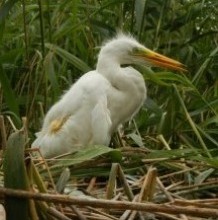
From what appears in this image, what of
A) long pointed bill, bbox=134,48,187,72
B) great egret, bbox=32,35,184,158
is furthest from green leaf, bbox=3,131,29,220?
long pointed bill, bbox=134,48,187,72

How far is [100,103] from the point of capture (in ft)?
8.84

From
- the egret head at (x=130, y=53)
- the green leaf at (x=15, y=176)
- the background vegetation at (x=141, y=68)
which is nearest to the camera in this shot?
the green leaf at (x=15, y=176)

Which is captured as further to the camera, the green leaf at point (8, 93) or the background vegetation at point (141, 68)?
the background vegetation at point (141, 68)

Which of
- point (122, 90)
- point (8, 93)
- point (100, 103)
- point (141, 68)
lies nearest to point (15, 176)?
point (8, 93)

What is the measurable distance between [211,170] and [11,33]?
1175 millimetres

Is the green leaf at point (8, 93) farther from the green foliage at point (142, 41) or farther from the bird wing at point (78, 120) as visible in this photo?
the bird wing at point (78, 120)

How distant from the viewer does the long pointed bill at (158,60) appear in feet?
9.11

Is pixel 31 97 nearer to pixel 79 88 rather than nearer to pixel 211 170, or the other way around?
pixel 79 88

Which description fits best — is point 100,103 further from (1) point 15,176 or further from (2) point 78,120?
(1) point 15,176

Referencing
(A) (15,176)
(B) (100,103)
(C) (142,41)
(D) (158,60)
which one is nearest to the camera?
(A) (15,176)

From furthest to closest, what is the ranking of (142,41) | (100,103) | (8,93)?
(142,41), (100,103), (8,93)

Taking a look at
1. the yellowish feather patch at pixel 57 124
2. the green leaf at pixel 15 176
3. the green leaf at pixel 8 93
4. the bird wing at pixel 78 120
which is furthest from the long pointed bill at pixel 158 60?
the green leaf at pixel 15 176

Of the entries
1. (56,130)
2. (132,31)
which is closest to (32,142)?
(56,130)

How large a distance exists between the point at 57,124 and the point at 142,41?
63 centimetres
